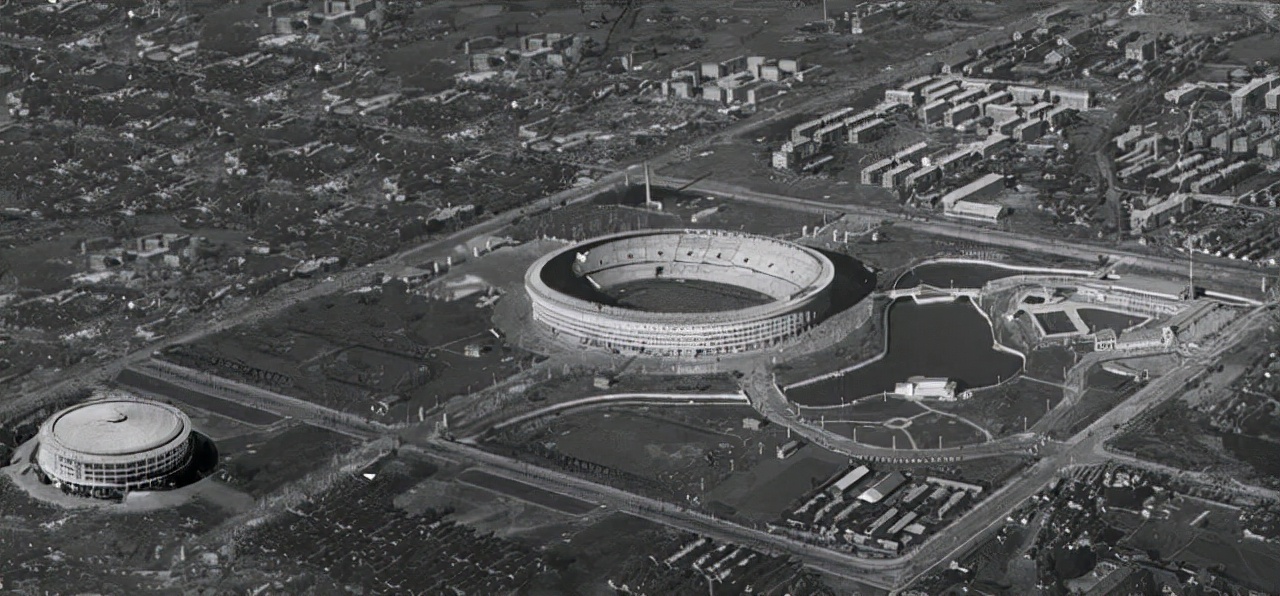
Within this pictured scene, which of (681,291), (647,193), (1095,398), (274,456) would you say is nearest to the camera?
(274,456)

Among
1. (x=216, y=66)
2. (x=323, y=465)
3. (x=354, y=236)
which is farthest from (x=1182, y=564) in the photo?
(x=216, y=66)

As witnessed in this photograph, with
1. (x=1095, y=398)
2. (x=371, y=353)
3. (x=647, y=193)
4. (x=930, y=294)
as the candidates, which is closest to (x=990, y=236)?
(x=930, y=294)

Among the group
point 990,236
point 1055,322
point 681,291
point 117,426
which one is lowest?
point 990,236

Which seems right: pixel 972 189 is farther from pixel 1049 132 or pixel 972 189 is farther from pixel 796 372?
pixel 796 372

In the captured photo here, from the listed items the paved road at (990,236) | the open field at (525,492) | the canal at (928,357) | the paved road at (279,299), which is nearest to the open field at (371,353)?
the paved road at (279,299)

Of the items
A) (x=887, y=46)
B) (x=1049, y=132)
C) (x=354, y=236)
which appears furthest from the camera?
(x=887, y=46)

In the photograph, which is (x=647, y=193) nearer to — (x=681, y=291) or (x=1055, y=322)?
(x=681, y=291)

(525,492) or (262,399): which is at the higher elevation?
(262,399)
